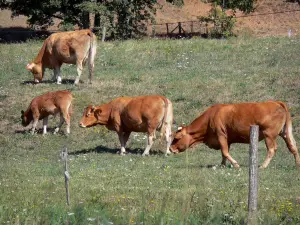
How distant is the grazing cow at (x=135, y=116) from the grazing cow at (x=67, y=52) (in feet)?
23.7

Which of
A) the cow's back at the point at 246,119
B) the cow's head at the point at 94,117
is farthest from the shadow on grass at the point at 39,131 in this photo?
the cow's back at the point at 246,119

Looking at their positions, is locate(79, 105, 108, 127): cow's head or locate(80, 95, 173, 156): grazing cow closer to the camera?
locate(80, 95, 173, 156): grazing cow

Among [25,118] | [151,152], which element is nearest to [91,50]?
[25,118]

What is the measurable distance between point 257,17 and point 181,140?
55205 millimetres

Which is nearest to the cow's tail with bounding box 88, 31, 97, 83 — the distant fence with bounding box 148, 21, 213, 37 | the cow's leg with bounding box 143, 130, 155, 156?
the cow's leg with bounding box 143, 130, 155, 156

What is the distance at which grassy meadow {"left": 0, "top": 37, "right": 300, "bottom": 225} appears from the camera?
37.4 ft

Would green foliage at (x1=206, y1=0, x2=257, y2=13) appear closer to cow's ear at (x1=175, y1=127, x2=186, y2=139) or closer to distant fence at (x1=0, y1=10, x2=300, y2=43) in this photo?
distant fence at (x1=0, y1=10, x2=300, y2=43)

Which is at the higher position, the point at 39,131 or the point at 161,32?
the point at 39,131

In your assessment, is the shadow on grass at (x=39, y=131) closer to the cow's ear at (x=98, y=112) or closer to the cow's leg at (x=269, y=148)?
the cow's ear at (x=98, y=112)

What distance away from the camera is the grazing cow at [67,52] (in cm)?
2983

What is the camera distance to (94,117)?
22.6 metres

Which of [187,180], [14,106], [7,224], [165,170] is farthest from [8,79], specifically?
[7,224]

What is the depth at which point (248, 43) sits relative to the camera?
123 ft

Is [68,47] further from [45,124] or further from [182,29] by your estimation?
[182,29]
